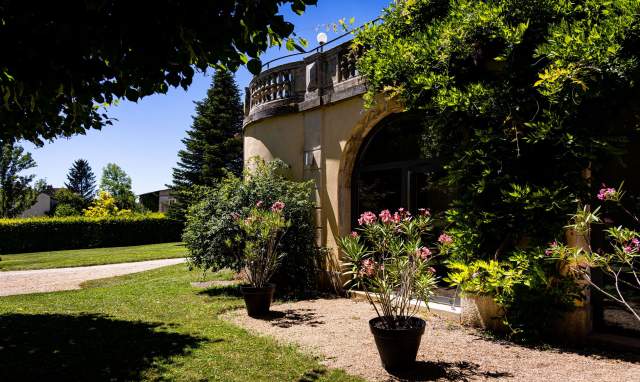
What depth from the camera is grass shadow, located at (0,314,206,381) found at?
417 cm

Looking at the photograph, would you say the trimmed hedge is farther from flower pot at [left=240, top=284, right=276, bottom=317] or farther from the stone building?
flower pot at [left=240, top=284, right=276, bottom=317]

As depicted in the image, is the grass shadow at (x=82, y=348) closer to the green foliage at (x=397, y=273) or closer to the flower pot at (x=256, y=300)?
the flower pot at (x=256, y=300)

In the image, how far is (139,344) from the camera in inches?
202

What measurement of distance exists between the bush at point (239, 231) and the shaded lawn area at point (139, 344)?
→ 92 centimetres

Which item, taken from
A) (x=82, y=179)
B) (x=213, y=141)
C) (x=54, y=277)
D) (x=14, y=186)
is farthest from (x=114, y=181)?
(x=54, y=277)

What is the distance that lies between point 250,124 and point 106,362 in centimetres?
716

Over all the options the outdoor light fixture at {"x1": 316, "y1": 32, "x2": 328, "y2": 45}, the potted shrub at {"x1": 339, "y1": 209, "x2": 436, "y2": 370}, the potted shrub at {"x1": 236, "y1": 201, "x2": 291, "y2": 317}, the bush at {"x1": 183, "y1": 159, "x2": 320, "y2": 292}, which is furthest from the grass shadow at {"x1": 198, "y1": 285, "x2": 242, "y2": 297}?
the outdoor light fixture at {"x1": 316, "y1": 32, "x2": 328, "y2": 45}

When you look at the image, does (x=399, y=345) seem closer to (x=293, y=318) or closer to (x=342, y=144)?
(x=293, y=318)

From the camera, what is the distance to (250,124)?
1070 centimetres

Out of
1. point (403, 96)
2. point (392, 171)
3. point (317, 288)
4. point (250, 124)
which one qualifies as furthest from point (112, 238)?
point (403, 96)

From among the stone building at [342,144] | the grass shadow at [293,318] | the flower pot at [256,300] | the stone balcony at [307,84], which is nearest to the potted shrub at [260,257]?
the flower pot at [256,300]

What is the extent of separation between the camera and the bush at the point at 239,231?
8234 millimetres

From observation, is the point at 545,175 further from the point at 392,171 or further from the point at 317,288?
the point at 317,288

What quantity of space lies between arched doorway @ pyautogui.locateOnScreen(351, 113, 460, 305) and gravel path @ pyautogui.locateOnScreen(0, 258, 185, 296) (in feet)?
24.5
